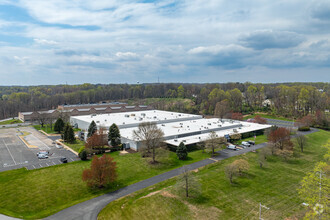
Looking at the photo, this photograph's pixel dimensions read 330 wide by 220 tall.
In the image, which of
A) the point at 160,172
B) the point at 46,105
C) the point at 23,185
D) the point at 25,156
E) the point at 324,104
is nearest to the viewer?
the point at 23,185

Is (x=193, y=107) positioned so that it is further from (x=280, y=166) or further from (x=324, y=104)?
(x=280, y=166)

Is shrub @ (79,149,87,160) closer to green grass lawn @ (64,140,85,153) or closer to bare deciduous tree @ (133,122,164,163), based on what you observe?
green grass lawn @ (64,140,85,153)

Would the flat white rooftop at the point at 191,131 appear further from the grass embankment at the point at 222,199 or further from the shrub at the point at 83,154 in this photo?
the grass embankment at the point at 222,199

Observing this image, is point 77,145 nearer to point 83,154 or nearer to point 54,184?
point 83,154

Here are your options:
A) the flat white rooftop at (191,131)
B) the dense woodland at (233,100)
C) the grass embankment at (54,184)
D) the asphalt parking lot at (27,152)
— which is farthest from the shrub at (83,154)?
the dense woodland at (233,100)

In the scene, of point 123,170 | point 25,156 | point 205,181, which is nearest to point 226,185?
point 205,181

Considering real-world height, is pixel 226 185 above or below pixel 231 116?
below

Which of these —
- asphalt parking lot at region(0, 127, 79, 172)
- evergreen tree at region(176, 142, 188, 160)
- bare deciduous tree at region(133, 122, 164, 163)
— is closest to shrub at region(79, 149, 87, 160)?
asphalt parking lot at region(0, 127, 79, 172)
